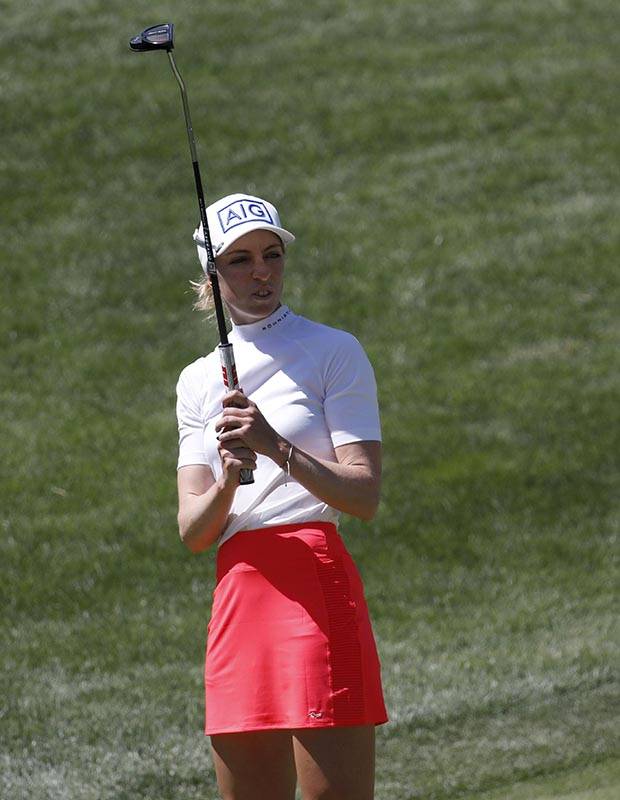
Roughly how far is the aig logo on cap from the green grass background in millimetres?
2789

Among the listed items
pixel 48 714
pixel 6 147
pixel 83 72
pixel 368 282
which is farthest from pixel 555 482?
pixel 83 72

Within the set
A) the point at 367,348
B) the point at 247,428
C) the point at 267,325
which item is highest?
the point at 367,348

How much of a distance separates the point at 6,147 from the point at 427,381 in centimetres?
511

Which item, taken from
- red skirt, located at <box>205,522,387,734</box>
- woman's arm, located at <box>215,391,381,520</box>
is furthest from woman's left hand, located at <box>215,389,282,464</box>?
red skirt, located at <box>205,522,387,734</box>

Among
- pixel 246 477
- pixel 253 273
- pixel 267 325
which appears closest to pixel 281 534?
pixel 246 477

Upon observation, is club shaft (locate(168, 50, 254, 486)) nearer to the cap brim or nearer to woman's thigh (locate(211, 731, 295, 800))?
the cap brim

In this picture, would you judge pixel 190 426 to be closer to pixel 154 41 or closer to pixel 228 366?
pixel 228 366

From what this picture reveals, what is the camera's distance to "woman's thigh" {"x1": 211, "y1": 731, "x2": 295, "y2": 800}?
350 centimetres

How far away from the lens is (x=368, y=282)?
35.5ft

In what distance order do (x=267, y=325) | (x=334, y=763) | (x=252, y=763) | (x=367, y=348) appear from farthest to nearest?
1. (x=367, y=348)
2. (x=267, y=325)
3. (x=252, y=763)
4. (x=334, y=763)

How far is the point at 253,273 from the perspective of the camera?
3719 millimetres

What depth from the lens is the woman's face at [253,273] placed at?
3.71 m

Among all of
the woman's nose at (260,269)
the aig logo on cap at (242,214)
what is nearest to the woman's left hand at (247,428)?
the woman's nose at (260,269)

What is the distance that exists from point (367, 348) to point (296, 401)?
6.56 metres
